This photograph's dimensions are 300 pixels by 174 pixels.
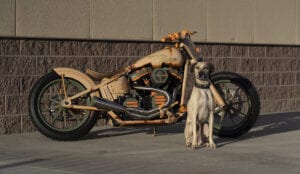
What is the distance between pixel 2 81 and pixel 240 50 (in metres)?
4.91

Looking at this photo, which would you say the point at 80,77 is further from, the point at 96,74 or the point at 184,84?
the point at 184,84

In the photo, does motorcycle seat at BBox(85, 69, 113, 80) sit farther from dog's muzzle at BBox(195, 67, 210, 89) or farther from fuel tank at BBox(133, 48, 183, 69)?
dog's muzzle at BBox(195, 67, 210, 89)

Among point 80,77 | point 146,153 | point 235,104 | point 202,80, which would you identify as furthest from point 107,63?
point 146,153

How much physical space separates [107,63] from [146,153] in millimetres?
3123

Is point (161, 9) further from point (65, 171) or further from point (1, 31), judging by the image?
point (65, 171)

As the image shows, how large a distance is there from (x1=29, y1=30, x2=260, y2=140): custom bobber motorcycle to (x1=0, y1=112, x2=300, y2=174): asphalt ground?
0.28 meters

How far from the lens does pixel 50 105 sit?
30.0 feet

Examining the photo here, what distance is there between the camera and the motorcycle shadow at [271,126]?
923cm

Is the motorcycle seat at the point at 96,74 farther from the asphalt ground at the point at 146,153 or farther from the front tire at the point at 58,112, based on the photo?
the asphalt ground at the point at 146,153

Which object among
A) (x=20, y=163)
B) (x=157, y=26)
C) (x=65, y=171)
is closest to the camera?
(x=65, y=171)

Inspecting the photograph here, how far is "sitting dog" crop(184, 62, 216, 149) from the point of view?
326 inches

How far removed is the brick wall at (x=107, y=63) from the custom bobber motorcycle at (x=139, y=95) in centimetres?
90

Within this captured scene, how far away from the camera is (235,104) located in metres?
9.31

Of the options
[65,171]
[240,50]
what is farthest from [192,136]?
[240,50]
